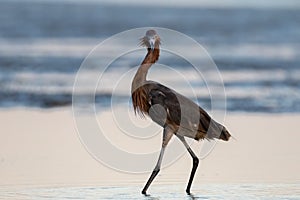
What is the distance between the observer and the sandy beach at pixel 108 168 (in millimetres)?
12180

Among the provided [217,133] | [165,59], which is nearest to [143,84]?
[217,133]

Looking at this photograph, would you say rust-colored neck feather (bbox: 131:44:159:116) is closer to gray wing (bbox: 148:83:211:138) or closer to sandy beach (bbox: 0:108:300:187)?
gray wing (bbox: 148:83:211:138)

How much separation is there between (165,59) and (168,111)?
1234 cm

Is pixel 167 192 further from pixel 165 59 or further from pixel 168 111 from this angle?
pixel 165 59

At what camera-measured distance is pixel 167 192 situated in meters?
11.7

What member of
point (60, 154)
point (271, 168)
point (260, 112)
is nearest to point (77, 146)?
point (60, 154)

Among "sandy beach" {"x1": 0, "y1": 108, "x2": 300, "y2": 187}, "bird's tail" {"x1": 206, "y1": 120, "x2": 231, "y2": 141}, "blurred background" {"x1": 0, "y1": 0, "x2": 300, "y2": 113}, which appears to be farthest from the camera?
"blurred background" {"x1": 0, "y1": 0, "x2": 300, "y2": 113}

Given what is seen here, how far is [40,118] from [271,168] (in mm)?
4602

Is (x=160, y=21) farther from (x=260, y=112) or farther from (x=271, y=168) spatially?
(x=271, y=168)

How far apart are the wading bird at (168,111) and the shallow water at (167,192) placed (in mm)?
160

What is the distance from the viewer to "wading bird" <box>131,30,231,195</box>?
11812 mm

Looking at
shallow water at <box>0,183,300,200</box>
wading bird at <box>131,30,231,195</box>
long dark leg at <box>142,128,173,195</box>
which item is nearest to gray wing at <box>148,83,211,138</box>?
wading bird at <box>131,30,231,195</box>

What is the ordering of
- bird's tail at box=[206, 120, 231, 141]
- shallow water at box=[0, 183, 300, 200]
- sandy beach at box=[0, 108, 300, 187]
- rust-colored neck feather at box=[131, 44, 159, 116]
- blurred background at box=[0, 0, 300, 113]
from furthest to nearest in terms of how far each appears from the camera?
blurred background at box=[0, 0, 300, 113] → sandy beach at box=[0, 108, 300, 187] → rust-colored neck feather at box=[131, 44, 159, 116] → bird's tail at box=[206, 120, 231, 141] → shallow water at box=[0, 183, 300, 200]

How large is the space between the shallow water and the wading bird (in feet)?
0.52
